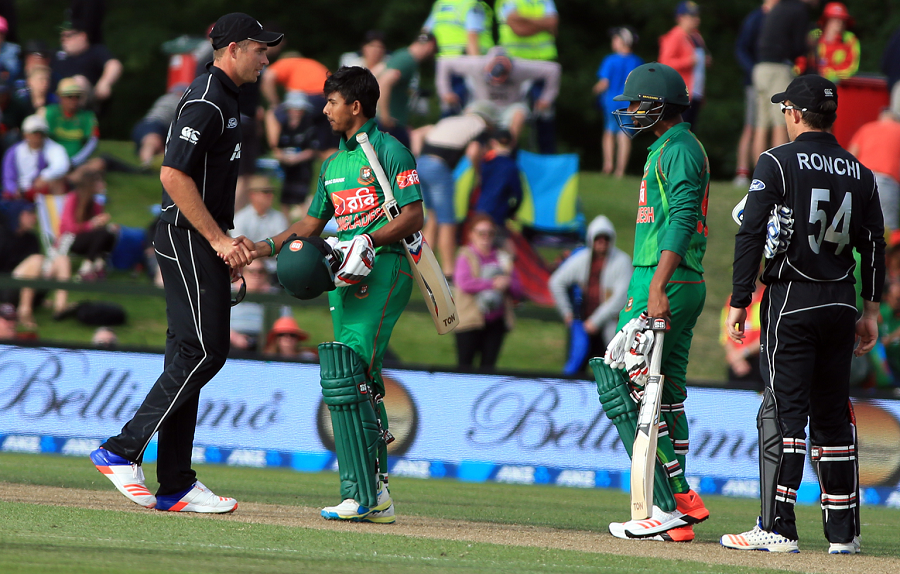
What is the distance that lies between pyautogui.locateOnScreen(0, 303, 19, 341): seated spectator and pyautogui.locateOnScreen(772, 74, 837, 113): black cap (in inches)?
359

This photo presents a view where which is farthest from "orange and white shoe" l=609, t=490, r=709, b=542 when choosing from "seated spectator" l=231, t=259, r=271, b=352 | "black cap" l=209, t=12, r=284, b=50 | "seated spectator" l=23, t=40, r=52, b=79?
"seated spectator" l=23, t=40, r=52, b=79

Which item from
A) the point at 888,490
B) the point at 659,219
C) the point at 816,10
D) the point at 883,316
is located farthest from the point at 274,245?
the point at 816,10

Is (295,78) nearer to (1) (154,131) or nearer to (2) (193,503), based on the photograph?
(1) (154,131)

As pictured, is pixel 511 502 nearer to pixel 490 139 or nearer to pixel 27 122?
pixel 490 139

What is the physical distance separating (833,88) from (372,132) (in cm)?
246

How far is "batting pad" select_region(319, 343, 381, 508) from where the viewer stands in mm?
6098

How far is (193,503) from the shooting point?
6145 mm

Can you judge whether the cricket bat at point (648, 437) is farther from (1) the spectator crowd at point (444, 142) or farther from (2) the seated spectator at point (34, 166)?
(2) the seated spectator at point (34, 166)

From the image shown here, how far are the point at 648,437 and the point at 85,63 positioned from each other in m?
12.4

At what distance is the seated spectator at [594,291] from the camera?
12.2 m

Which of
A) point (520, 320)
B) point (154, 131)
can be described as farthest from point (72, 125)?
point (520, 320)

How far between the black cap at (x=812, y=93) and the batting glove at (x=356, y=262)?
227 centimetres

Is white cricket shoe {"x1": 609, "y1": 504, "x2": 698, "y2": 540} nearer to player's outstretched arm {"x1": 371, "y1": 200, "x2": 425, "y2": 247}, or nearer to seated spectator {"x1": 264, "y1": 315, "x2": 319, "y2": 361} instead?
player's outstretched arm {"x1": 371, "y1": 200, "x2": 425, "y2": 247}

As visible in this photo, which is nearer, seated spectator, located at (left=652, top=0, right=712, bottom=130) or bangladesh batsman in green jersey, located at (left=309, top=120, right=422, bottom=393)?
bangladesh batsman in green jersey, located at (left=309, top=120, right=422, bottom=393)
